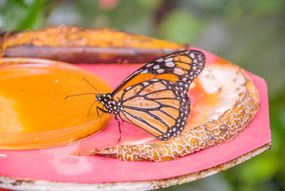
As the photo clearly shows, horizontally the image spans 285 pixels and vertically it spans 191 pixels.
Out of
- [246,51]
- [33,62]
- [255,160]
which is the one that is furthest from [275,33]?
[33,62]

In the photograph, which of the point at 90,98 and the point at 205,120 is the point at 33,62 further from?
the point at 205,120

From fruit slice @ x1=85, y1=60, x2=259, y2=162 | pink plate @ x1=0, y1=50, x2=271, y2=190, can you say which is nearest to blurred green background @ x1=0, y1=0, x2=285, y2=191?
fruit slice @ x1=85, y1=60, x2=259, y2=162

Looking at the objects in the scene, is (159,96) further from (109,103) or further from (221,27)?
(221,27)

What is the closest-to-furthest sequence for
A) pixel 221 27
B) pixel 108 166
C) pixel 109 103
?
pixel 108 166
pixel 109 103
pixel 221 27

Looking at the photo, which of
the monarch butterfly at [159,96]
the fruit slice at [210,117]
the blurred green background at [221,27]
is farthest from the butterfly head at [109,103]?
the blurred green background at [221,27]

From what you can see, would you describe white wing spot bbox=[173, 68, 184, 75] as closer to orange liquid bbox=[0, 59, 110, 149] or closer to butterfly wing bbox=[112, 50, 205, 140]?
butterfly wing bbox=[112, 50, 205, 140]

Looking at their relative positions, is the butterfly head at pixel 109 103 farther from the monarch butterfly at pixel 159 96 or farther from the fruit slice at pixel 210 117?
the fruit slice at pixel 210 117

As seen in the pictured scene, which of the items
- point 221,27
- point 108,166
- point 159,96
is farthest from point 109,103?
point 221,27
